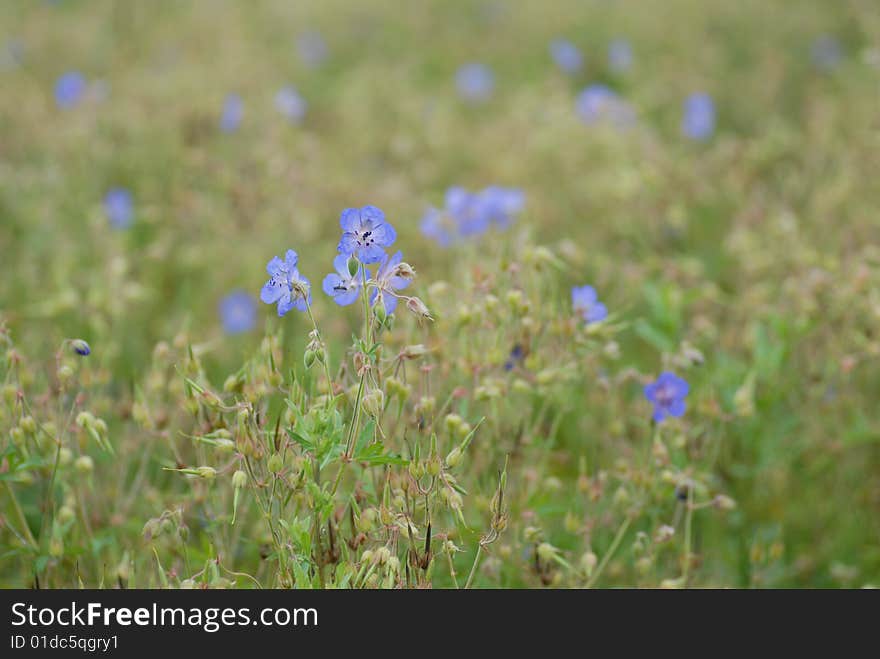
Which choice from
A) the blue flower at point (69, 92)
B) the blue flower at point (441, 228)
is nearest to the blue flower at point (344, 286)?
the blue flower at point (441, 228)

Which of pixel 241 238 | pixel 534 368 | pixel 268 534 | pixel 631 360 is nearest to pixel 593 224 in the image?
pixel 631 360

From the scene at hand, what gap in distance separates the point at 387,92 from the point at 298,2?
58.0 inches

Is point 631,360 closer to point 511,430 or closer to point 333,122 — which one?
point 511,430

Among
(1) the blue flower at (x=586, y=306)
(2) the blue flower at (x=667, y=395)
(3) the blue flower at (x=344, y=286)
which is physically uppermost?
(1) the blue flower at (x=586, y=306)

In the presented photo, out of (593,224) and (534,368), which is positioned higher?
(593,224)

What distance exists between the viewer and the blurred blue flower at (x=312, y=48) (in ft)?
17.3

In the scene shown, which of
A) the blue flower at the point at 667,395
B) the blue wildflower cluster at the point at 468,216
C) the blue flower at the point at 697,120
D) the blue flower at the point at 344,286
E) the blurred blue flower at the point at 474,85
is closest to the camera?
the blue flower at the point at 344,286

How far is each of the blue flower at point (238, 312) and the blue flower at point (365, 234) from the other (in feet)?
5.51

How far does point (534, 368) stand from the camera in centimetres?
205

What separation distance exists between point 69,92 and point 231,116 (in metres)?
0.82

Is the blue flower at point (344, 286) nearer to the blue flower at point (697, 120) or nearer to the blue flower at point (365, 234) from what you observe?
the blue flower at point (365, 234)

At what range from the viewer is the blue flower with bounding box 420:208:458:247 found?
303 centimetres

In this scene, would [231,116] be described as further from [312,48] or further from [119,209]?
[312,48]
